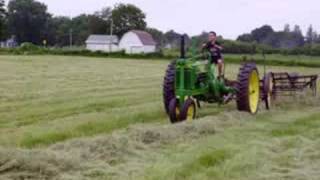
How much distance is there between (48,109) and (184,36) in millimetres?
3722

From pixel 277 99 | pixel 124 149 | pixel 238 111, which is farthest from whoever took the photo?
pixel 277 99

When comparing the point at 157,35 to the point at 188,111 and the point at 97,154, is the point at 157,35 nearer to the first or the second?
the point at 188,111

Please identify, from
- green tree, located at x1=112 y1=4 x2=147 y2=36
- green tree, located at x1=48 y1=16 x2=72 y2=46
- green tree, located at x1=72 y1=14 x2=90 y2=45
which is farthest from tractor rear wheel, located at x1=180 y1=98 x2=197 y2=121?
green tree, located at x1=72 y1=14 x2=90 y2=45

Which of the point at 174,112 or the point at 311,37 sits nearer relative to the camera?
the point at 174,112

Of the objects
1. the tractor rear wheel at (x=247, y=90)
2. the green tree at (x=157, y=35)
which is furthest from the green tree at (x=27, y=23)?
the tractor rear wheel at (x=247, y=90)

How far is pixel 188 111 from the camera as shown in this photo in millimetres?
12547

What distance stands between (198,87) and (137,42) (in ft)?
254

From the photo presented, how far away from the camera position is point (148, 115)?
13.8 meters

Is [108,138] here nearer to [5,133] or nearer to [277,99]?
[5,133]

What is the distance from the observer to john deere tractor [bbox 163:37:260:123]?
1261cm

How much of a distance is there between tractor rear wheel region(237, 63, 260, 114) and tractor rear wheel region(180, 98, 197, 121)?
1.85 metres

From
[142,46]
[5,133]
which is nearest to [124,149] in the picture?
[5,133]

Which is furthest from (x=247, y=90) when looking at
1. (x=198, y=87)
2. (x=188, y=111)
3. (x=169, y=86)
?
(x=188, y=111)

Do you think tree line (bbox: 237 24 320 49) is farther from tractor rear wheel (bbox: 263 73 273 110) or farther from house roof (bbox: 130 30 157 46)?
tractor rear wheel (bbox: 263 73 273 110)
